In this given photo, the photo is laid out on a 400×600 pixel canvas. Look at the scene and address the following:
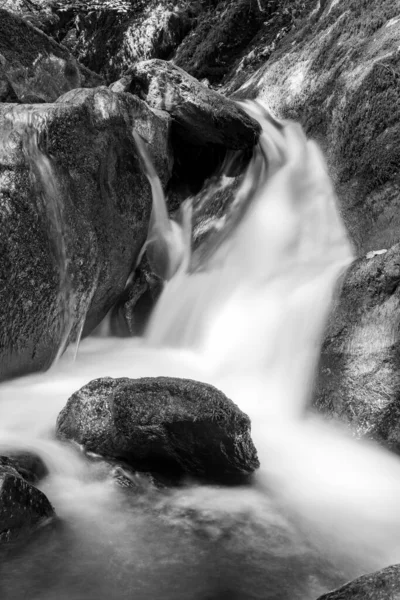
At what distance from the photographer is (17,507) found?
12.8ft

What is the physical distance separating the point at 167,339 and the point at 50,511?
474cm

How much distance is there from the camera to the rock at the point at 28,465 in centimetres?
471

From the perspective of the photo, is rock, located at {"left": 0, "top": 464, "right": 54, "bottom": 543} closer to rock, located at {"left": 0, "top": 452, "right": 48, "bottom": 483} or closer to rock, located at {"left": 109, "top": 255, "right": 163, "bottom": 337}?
rock, located at {"left": 0, "top": 452, "right": 48, "bottom": 483}

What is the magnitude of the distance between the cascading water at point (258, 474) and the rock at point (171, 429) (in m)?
0.20

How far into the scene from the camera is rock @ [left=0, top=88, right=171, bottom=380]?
6.96 m

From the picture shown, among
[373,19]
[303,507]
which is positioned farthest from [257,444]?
[373,19]

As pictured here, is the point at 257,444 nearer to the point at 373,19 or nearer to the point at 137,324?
the point at 137,324

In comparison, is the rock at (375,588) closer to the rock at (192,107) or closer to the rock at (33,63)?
the rock at (192,107)

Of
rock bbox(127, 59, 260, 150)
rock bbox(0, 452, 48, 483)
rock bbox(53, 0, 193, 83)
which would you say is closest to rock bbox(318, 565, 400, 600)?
rock bbox(0, 452, 48, 483)

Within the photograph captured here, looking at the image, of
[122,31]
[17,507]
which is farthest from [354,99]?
[122,31]

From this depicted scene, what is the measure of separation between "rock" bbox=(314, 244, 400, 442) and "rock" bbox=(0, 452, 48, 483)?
10.1 ft

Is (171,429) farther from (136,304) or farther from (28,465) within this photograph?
(136,304)

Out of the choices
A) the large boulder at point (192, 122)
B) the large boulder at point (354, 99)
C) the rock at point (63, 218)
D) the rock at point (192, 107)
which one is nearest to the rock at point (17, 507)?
the rock at point (63, 218)

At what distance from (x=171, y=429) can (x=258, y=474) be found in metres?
0.98
